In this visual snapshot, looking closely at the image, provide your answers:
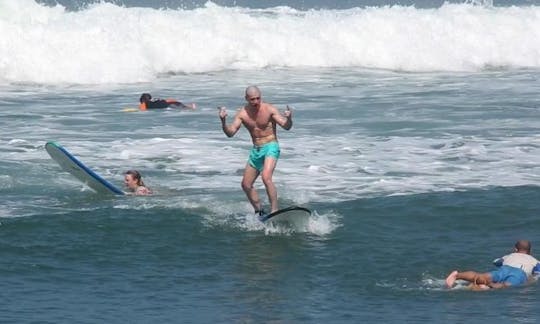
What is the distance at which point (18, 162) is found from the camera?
1861cm

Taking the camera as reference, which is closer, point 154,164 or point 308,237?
point 308,237

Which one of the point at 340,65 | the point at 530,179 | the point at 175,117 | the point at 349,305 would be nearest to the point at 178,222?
the point at 349,305

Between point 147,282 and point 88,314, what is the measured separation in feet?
4.16

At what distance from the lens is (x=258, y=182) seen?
17.6 metres

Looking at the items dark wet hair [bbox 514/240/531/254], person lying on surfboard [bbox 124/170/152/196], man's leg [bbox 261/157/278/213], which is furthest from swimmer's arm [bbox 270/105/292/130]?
dark wet hair [bbox 514/240/531/254]

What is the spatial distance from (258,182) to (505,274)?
6.05 meters

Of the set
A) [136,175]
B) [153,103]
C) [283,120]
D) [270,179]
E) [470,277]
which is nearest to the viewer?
[470,277]

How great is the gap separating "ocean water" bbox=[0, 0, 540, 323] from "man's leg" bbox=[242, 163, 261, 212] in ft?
0.98

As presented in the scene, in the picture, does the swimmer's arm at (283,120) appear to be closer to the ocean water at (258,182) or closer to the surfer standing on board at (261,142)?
the surfer standing on board at (261,142)

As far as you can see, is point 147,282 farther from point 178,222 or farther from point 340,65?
point 340,65

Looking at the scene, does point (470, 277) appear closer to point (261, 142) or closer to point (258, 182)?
point (261, 142)

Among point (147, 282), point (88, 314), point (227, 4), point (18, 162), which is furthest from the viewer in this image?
point (227, 4)

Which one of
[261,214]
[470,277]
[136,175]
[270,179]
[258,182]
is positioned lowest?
[258,182]

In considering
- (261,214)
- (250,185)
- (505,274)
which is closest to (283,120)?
(250,185)
